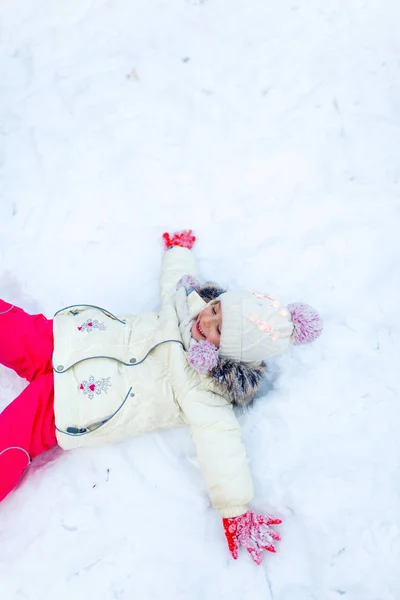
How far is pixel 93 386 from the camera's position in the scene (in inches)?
63.6

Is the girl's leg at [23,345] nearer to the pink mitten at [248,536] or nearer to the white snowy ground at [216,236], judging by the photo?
the white snowy ground at [216,236]

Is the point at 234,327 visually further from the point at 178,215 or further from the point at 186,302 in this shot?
the point at 178,215

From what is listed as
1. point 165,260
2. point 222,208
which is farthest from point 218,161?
point 165,260

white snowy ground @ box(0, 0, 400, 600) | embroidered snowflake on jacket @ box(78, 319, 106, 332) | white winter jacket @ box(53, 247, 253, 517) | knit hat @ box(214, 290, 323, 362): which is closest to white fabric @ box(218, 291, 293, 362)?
knit hat @ box(214, 290, 323, 362)

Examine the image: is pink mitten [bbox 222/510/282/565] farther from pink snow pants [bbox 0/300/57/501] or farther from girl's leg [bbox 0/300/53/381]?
girl's leg [bbox 0/300/53/381]

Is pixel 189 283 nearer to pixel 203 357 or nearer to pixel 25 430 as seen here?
pixel 203 357

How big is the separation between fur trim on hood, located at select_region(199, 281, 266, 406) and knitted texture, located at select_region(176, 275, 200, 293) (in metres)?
0.32

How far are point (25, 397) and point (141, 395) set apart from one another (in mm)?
375

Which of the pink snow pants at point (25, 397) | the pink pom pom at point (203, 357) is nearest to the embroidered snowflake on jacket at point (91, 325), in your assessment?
the pink snow pants at point (25, 397)

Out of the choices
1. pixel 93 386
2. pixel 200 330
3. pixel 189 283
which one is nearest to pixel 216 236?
pixel 189 283

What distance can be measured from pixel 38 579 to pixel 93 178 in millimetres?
1485

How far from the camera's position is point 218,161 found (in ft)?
7.07

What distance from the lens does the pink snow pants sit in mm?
1558

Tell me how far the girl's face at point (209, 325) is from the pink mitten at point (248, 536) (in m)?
0.52
